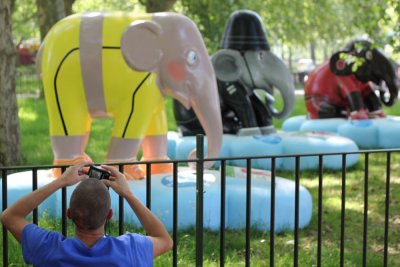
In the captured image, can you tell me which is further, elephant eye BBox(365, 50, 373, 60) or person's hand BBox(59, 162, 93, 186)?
elephant eye BBox(365, 50, 373, 60)

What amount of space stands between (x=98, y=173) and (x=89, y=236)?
1.16 feet

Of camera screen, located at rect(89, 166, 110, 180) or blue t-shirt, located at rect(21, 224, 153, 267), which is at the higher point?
camera screen, located at rect(89, 166, 110, 180)

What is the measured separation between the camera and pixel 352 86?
1319cm

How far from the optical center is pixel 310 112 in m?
13.9

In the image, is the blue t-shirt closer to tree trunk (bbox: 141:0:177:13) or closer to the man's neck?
the man's neck

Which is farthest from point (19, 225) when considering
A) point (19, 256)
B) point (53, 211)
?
point (53, 211)

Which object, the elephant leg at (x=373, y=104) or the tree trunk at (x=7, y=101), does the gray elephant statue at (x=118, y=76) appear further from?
the elephant leg at (x=373, y=104)

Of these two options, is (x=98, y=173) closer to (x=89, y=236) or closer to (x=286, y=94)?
(x=89, y=236)

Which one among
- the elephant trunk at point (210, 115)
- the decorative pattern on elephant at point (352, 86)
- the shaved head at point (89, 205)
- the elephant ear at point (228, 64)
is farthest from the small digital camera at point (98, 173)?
the decorative pattern on elephant at point (352, 86)

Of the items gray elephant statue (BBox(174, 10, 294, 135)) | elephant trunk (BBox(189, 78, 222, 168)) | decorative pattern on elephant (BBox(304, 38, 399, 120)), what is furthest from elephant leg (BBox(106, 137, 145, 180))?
decorative pattern on elephant (BBox(304, 38, 399, 120))

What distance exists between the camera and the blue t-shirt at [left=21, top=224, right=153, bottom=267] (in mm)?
2812

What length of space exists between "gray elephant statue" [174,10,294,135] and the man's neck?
7.87 metres

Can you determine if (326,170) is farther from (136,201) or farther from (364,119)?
(136,201)

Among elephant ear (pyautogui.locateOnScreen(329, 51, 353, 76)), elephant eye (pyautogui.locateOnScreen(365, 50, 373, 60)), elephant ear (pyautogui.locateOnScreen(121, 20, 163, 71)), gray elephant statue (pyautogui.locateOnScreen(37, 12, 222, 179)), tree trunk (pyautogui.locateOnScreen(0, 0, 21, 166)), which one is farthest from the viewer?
elephant ear (pyautogui.locateOnScreen(329, 51, 353, 76))
